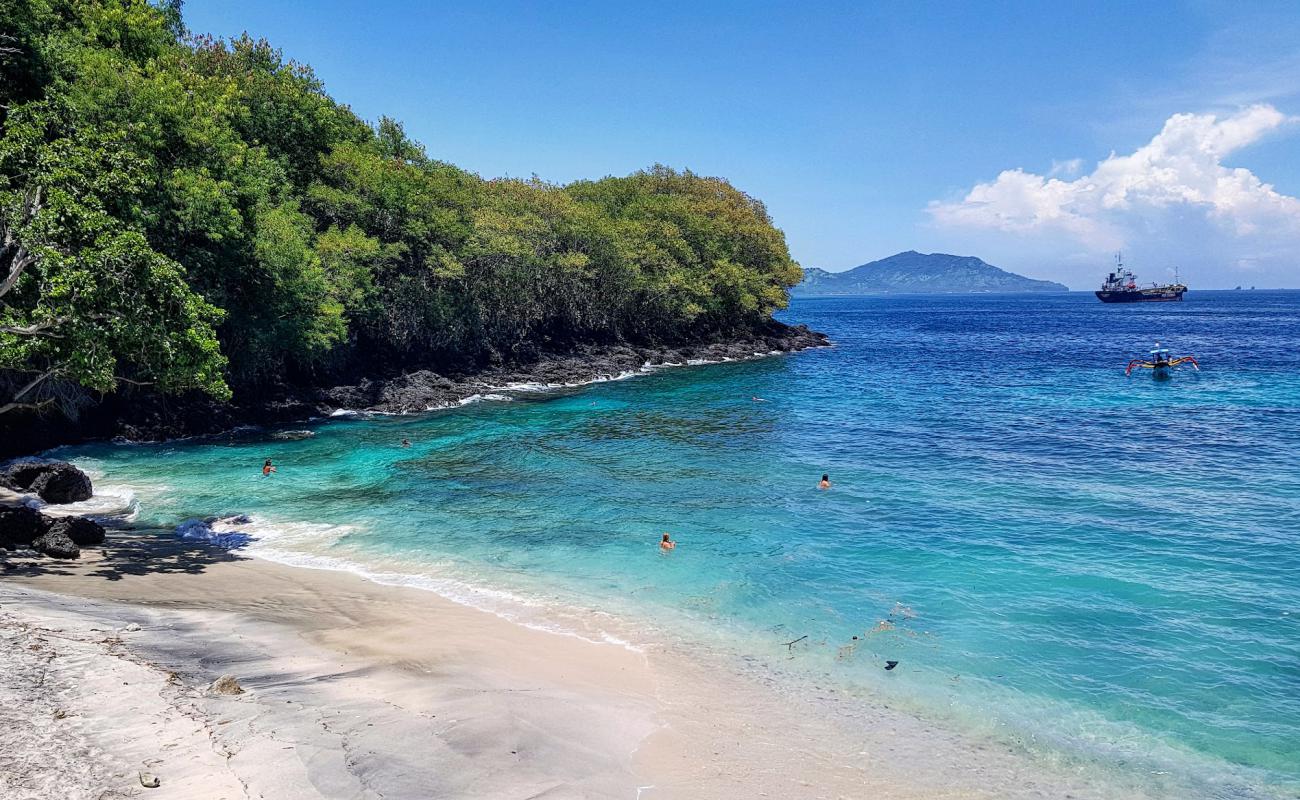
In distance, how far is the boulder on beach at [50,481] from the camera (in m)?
20.8

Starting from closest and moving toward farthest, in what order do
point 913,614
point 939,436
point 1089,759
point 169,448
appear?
point 1089,759 < point 913,614 < point 169,448 < point 939,436

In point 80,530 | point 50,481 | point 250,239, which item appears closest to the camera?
point 80,530

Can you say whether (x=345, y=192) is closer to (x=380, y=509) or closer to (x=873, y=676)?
(x=380, y=509)

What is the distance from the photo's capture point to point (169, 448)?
29.8 meters

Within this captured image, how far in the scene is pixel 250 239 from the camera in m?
31.0

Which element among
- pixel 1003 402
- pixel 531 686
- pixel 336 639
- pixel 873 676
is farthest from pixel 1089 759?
pixel 1003 402

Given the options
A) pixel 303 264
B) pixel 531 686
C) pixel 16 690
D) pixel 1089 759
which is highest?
pixel 303 264

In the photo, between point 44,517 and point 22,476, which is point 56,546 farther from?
point 22,476

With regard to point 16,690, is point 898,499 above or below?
below

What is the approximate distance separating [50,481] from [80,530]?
18.3 ft

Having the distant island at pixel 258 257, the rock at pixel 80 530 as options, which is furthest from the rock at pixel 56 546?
the distant island at pixel 258 257

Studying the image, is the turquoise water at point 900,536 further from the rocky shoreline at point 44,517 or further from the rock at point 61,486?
the rocky shoreline at point 44,517

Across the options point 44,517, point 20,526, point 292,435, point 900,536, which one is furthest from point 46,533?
point 900,536

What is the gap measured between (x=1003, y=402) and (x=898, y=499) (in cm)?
2373
